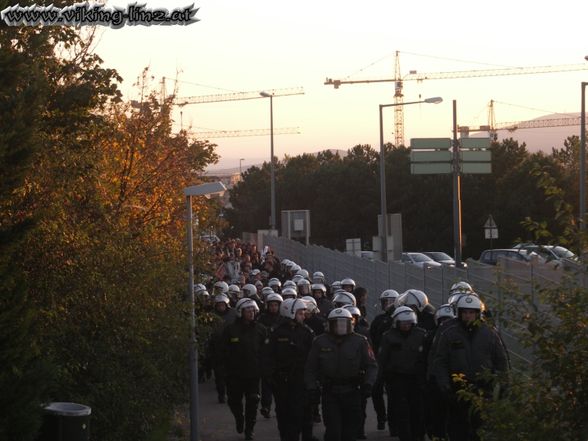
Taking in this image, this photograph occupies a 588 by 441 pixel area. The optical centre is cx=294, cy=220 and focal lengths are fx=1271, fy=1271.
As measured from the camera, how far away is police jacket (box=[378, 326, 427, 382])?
14500 mm

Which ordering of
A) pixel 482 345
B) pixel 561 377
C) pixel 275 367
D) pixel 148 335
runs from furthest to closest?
pixel 275 367 < pixel 148 335 < pixel 482 345 < pixel 561 377

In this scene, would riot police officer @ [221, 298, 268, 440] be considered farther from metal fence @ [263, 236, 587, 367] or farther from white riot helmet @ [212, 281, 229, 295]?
white riot helmet @ [212, 281, 229, 295]

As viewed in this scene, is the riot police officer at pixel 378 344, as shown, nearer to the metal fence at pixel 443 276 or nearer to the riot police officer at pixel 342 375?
the metal fence at pixel 443 276

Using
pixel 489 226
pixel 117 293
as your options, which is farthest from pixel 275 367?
pixel 489 226

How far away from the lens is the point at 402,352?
14570mm

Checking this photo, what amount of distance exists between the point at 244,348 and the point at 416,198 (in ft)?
205

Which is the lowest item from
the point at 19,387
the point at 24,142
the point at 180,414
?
the point at 180,414

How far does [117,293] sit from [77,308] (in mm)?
436

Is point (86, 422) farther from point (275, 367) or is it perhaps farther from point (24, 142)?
point (275, 367)

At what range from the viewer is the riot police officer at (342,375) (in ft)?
42.9

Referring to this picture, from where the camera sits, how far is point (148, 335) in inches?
547

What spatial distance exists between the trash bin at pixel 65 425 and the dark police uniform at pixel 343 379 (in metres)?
2.96

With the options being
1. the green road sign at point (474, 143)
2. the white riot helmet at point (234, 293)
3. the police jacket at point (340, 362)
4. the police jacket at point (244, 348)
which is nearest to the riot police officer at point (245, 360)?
the police jacket at point (244, 348)

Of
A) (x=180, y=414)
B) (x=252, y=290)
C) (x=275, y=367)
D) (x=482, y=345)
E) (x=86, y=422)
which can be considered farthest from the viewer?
(x=252, y=290)
